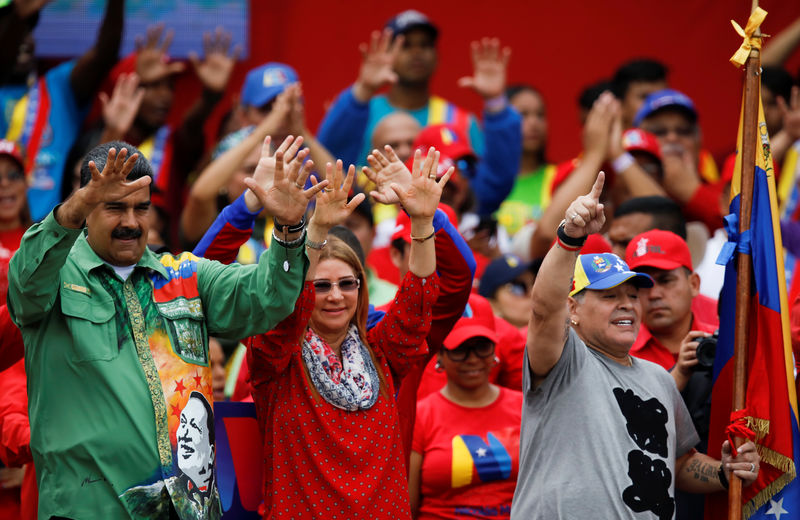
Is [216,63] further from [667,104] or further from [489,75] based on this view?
[667,104]

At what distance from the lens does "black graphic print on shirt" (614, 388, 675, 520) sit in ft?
14.6

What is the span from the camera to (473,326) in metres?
5.32

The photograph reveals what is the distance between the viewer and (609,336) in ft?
15.5

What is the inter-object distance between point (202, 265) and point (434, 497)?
1546 mm

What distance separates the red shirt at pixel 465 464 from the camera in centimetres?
512

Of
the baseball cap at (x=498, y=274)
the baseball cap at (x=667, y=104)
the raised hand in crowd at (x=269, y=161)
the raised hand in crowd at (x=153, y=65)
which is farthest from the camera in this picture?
the raised hand in crowd at (x=153, y=65)

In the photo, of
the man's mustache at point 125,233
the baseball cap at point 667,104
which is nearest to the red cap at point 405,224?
the man's mustache at point 125,233

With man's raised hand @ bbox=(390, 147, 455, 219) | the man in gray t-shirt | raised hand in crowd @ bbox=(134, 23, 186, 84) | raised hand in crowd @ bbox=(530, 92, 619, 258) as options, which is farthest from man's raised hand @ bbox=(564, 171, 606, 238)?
raised hand in crowd @ bbox=(134, 23, 186, 84)

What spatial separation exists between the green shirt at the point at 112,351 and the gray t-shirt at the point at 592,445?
1.09 metres

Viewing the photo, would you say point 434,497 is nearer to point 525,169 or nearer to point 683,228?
point 683,228

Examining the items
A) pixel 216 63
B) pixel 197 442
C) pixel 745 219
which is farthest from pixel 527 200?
pixel 197 442

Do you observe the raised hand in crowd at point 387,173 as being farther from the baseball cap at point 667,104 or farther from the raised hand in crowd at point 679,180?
the baseball cap at point 667,104

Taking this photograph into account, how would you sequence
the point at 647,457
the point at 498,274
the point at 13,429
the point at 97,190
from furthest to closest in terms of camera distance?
the point at 498,274, the point at 13,429, the point at 647,457, the point at 97,190

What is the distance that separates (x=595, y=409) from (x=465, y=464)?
2.83 ft
